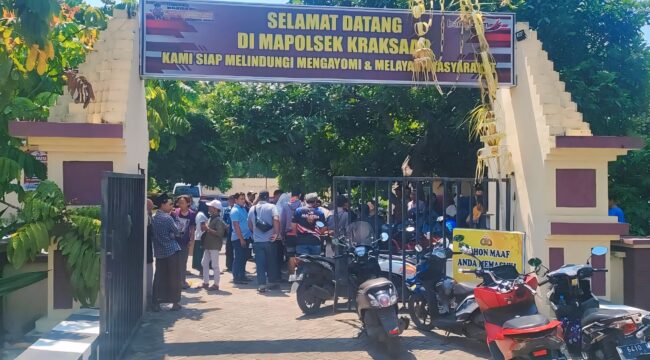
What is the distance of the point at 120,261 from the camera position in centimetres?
602

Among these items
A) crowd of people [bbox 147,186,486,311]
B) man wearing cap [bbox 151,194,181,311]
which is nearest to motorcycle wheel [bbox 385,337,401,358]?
crowd of people [bbox 147,186,486,311]

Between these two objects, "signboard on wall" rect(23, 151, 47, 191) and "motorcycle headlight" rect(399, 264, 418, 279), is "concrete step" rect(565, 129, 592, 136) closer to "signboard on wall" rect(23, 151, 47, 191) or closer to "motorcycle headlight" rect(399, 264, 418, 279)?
"motorcycle headlight" rect(399, 264, 418, 279)

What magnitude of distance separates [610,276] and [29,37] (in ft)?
23.8

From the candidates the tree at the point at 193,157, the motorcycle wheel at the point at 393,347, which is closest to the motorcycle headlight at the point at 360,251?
the motorcycle wheel at the point at 393,347

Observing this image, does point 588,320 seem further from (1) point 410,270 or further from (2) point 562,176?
(1) point 410,270

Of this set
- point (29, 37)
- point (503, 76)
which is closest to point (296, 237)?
point (503, 76)

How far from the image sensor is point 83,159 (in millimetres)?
6926

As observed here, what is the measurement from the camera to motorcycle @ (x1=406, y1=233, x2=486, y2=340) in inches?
284

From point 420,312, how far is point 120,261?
3882 mm

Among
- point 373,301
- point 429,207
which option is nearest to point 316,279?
point 429,207

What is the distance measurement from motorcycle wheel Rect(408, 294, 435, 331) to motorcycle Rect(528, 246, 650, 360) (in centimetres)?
174

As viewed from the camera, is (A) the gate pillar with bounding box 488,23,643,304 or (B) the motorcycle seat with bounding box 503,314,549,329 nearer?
(B) the motorcycle seat with bounding box 503,314,549,329

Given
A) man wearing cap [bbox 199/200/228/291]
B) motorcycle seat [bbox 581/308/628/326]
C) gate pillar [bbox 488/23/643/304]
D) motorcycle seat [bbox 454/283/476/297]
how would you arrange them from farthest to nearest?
man wearing cap [bbox 199/200/228/291] → gate pillar [bbox 488/23/643/304] → motorcycle seat [bbox 454/283/476/297] → motorcycle seat [bbox 581/308/628/326]

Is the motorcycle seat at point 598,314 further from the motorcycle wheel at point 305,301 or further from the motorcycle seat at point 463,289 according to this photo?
the motorcycle wheel at point 305,301
